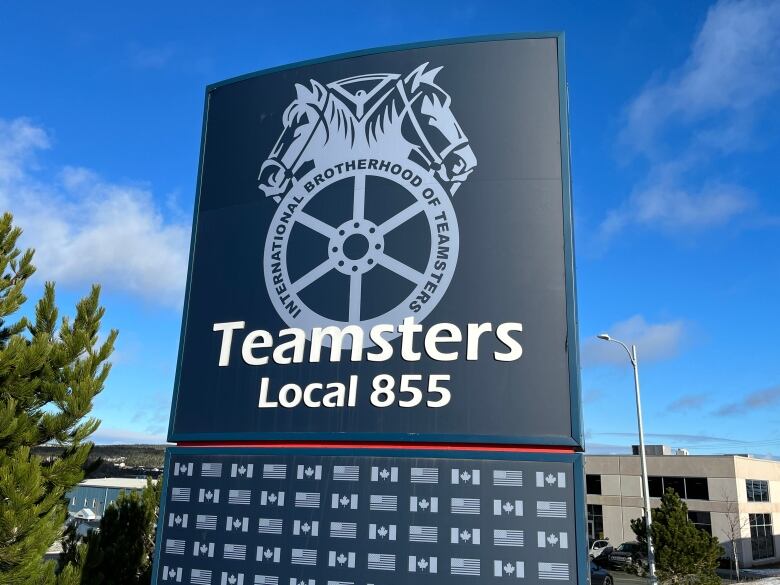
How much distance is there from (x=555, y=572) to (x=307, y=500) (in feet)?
8.55

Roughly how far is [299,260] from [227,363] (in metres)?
1.52

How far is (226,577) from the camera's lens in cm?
703

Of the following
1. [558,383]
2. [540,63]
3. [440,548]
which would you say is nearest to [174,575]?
[440,548]

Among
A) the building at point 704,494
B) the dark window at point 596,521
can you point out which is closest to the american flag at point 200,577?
the building at point 704,494

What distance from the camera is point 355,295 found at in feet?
24.7

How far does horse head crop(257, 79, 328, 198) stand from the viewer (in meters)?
8.27

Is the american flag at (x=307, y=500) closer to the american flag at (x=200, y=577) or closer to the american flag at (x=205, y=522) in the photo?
the american flag at (x=205, y=522)

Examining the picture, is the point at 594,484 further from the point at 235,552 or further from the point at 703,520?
the point at 235,552

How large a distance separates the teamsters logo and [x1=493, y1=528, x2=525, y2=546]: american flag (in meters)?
2.32

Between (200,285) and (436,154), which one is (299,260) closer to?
(200,285)

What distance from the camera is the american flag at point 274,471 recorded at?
714cm

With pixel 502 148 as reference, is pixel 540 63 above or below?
above

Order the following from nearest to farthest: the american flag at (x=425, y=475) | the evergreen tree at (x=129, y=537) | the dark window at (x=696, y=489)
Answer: the american flag at (x=425, y=475)
the evergreen tree at (x=129, y=537)
the dark window at (x=696, y=489)

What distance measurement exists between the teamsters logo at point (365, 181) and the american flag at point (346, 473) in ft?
4.44
